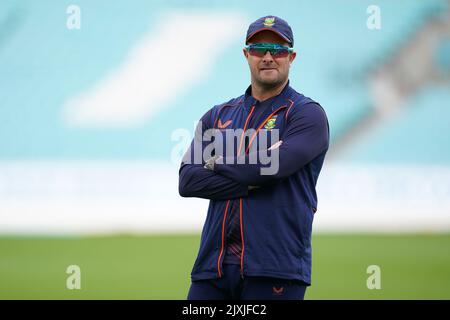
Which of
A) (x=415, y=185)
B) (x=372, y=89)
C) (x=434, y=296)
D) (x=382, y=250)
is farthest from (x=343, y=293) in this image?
(x=372, y=89)

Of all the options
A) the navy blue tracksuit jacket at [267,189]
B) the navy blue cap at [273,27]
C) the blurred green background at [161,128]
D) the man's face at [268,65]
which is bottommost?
the navy blue tracksuit jacket at [267,189]

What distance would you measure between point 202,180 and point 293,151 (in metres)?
0.39

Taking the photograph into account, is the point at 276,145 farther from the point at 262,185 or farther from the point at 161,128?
the point at 161,128

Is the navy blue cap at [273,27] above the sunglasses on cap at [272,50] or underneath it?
above

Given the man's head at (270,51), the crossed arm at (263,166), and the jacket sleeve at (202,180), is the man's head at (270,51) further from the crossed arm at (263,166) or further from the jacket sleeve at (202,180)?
the jacket sleeve at (202,180)

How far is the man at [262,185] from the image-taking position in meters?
3.11

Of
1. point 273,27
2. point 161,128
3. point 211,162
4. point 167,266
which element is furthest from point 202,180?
point 161,128

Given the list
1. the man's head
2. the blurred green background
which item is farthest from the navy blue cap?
the blurred green background

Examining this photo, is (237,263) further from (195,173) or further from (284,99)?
(284,99)

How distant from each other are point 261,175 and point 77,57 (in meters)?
6.61

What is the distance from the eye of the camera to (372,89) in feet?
33.7

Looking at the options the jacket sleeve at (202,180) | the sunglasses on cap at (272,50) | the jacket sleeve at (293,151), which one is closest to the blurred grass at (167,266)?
the jacket sleeve at (202,180)

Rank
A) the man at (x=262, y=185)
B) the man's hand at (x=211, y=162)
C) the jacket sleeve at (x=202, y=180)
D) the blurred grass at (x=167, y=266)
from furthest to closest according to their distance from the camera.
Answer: the blurred grass at (x=167, y=266)
the man's hand at (x=211, y=162)
the jacket sleeve at (x=202, y=180)
the man at (x=262, y=185)

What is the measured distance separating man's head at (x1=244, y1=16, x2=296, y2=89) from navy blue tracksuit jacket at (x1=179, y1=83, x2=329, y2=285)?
3.9 inches
